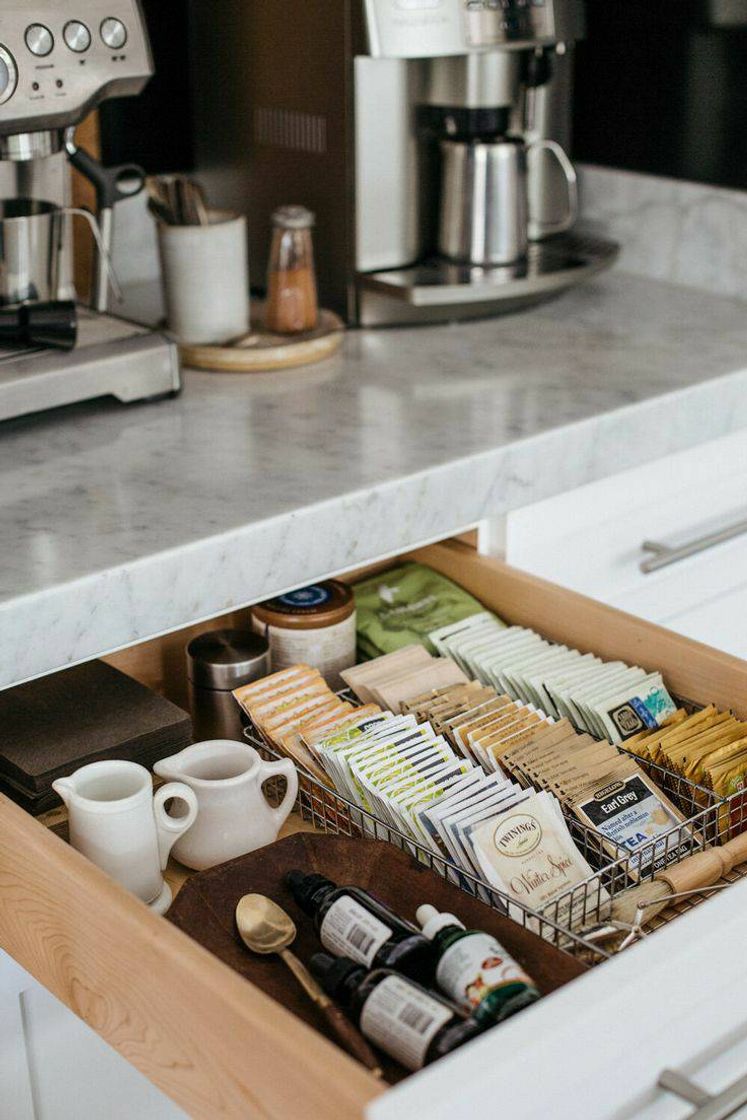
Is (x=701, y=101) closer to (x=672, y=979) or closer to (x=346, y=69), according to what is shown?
(x=346, y=69)

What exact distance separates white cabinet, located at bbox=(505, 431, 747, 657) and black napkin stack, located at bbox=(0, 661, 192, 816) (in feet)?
1.33

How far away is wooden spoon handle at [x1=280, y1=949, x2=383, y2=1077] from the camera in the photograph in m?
0.79

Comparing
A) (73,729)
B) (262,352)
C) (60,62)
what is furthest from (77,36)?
(73,729)

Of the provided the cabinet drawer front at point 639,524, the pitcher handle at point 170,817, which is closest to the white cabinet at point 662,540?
the cabinet drawer front at point 639,524

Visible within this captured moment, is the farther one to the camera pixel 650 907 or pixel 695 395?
pixel 695 395

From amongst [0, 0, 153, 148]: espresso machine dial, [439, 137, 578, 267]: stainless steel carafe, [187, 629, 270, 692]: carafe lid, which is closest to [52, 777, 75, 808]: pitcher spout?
[187, 629, 270, 692]: carafe lid

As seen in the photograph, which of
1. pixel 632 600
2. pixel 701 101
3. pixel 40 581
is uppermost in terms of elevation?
pixel 701 101

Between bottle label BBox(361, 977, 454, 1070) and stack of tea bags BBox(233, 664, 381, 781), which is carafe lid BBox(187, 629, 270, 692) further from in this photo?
bottle label BBox(361, 977, 454, 1070)

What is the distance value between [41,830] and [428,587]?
553mm

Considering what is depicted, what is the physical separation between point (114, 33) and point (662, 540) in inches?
29.1

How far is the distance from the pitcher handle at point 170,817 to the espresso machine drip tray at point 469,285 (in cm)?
77

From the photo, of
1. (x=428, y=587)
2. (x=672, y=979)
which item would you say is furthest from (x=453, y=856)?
(x=428, y=587)

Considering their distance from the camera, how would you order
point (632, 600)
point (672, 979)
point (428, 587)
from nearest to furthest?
point (672, 979)
point (428, 587)
point (632, 600)

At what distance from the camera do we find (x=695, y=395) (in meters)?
1.45
